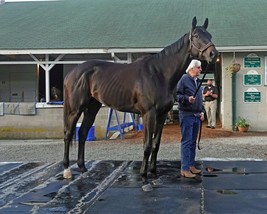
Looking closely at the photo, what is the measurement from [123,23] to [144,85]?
12.7 metres

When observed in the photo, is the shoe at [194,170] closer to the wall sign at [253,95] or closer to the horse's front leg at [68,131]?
the horse's front leg at [68,131]

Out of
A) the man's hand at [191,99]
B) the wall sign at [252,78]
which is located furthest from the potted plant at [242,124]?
the man's hand at [191,99]

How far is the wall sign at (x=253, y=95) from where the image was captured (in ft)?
43.4

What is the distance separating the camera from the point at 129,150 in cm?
1044

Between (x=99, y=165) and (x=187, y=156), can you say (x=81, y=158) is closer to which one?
(x=99, y=165)

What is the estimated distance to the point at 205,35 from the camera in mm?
4875

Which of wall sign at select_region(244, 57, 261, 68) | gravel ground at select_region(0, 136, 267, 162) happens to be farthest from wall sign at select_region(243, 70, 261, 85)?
gravel ground at select_region(0, 136, 267, 162)

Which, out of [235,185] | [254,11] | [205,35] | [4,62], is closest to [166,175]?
[235,185]

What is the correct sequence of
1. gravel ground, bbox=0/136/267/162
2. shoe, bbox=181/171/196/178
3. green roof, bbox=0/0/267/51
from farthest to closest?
green roof, bbox=0/0/267/51 → gravel ground, bbox=0/136/267/162 → shoe, bbox=181/171/196/178

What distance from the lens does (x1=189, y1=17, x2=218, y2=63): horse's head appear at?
15.5 ft

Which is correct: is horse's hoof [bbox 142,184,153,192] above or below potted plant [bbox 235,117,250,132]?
below

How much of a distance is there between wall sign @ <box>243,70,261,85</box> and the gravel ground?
201 centimetres

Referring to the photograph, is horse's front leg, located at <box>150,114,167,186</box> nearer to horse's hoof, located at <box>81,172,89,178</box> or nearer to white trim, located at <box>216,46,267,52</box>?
horse's hoof, located at <box>81,172,89,178</box>

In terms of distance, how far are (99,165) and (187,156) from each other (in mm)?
1618
